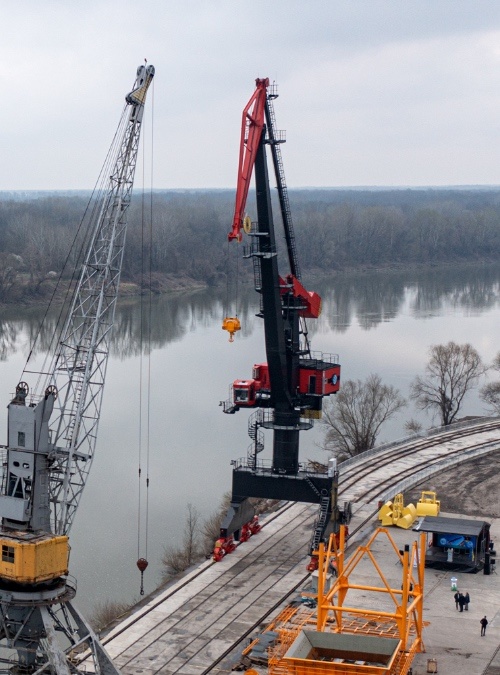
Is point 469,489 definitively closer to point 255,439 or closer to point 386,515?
point 386,515

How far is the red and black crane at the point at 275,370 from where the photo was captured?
37.4m

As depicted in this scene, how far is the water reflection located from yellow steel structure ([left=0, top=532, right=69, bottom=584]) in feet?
142

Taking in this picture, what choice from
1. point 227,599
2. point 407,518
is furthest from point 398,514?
point 227,599

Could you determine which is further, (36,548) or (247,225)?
(247,225)

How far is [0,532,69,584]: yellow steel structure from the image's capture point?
85.3ft

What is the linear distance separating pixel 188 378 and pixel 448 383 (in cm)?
1571

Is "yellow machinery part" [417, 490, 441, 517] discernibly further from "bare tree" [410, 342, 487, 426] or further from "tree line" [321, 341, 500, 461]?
"bare tree" [410, 342, 487, 426]

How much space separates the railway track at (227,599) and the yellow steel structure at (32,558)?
3493 mm

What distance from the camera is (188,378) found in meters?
71.0

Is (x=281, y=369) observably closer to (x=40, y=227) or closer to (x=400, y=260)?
(x=40, y=227)

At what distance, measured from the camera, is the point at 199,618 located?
3155cm

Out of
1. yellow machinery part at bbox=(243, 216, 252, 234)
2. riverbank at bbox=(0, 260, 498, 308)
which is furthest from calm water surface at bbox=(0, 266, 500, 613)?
yellow machinery part at bbox=(243, 216, 252, 234)

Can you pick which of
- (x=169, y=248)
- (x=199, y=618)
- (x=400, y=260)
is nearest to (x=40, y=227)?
(x=169, y=248)

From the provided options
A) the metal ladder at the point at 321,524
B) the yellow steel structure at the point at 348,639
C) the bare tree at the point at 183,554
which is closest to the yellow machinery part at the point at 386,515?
the metal ladder at the point at 321,524
